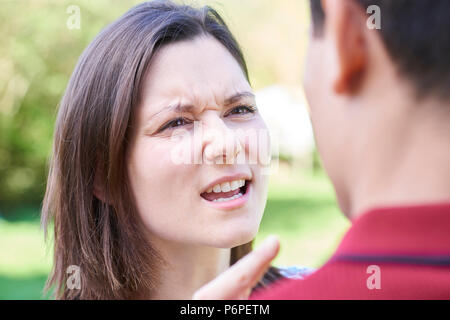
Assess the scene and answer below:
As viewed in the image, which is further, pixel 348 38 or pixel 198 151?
pixel 198 151

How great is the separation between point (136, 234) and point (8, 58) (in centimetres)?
720

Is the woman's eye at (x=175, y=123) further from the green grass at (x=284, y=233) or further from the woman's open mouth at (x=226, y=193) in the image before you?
the green grass at (x=284, y=233)

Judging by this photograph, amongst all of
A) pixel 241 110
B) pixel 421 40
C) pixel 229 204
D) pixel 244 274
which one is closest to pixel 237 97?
pixel 241 110

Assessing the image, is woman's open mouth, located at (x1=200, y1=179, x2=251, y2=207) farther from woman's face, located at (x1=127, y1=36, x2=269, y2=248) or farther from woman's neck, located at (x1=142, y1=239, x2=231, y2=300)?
woman's neck, located at (x1=142, y1=239, x2=231, y2=300)

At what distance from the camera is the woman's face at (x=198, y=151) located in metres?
1.30

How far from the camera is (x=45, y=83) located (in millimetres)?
7379

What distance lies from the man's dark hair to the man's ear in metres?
0.02

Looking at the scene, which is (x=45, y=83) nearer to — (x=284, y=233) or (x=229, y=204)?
(x=284, y=233)

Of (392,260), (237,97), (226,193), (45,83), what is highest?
(45,83)

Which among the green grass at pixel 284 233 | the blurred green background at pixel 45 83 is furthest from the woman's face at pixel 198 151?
the blurred green background at pixel 45 83

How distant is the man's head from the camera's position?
62cm

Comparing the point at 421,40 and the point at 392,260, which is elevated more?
the point at 421,40

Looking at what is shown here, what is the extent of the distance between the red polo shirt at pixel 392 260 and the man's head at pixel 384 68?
62 mm

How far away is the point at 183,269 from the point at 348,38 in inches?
38.4
